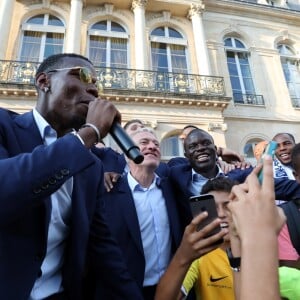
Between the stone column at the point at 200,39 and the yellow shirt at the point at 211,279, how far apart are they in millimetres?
11189

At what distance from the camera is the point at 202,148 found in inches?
134

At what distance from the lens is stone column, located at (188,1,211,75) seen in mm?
12438

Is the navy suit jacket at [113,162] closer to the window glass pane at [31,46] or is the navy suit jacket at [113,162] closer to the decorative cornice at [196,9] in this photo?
the window glass pane at [31,46]

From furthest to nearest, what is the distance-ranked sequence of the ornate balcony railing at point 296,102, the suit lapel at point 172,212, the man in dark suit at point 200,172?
the ornate balcony railing at point 296,102, the man in dark suit at point 200,172, the suit lapel at point 172,212

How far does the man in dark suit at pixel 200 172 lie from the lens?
9.76ft

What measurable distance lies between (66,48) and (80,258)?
12048mm

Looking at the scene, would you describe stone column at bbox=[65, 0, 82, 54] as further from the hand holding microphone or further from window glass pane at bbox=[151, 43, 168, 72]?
the hand holding microphone

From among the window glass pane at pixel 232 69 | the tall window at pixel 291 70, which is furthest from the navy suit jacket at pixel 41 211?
the tall window at pixel 291 70

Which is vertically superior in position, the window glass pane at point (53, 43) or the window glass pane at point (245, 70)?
the window glass pane at point (53, 43)

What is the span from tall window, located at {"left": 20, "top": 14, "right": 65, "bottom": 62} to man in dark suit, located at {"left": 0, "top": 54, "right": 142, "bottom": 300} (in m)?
11.6

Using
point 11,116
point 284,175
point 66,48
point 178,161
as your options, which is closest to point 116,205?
point 11,116

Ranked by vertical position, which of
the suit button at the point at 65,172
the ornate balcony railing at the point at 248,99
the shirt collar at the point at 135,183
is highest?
the ornate balcony railing at the point at 248,99

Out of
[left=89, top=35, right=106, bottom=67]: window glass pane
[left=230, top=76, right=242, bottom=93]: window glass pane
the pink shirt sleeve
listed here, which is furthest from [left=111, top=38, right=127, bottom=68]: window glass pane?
the pink shirt sleeve

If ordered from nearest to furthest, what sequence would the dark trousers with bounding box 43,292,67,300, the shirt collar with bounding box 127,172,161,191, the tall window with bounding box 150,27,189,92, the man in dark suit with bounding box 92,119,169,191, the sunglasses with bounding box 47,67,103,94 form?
the dark trousers with bounding box 43,292,67,300 → the sunglasses with bounding box 47,67,103,94 → the shirt collar with bounding box 127,172,161,191 → the man in dark suit with bounding box 92,119,169,191 → the tall window with bounding box 150,27,189,92
